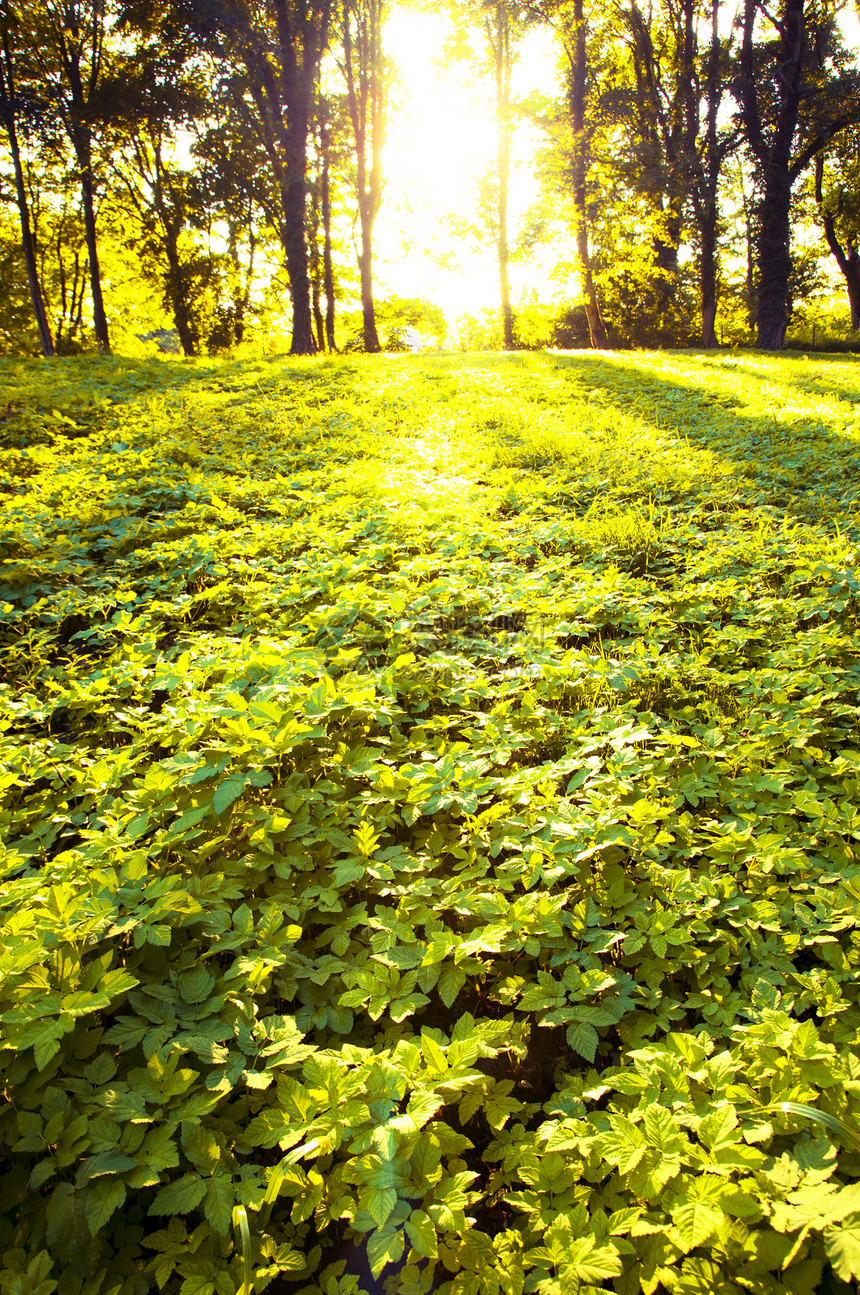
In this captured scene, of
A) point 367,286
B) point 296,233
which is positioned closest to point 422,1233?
point 296,233

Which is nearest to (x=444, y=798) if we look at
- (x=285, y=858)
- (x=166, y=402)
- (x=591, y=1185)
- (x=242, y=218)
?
(x=285, y=858)

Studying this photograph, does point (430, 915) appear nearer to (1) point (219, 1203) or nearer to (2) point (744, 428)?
(1) point (219, 1203)

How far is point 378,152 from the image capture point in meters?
19.6

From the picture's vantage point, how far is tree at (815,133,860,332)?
2705 centimetres

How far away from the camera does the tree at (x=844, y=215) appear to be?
2705 cm

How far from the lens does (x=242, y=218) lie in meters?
24.0

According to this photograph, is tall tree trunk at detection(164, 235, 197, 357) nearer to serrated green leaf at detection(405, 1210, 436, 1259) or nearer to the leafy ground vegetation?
the leafy ground vegetation

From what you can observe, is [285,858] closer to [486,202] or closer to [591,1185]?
[591,1185]

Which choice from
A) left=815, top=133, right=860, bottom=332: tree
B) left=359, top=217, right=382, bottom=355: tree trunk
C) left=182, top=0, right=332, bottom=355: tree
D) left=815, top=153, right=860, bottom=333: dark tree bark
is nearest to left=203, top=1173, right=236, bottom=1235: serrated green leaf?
left=182, top=0, right=332, bottom=355: tree

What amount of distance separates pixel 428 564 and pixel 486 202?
28.2m

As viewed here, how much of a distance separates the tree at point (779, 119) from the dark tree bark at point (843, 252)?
9794mm

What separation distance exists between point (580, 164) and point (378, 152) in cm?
667

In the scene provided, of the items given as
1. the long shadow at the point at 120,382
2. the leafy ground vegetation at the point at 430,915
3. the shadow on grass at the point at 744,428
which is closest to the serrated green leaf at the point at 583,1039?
the leafy ground vegetation at the point at 430,915

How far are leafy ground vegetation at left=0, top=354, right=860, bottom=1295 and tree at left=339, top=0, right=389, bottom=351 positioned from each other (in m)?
16.2
